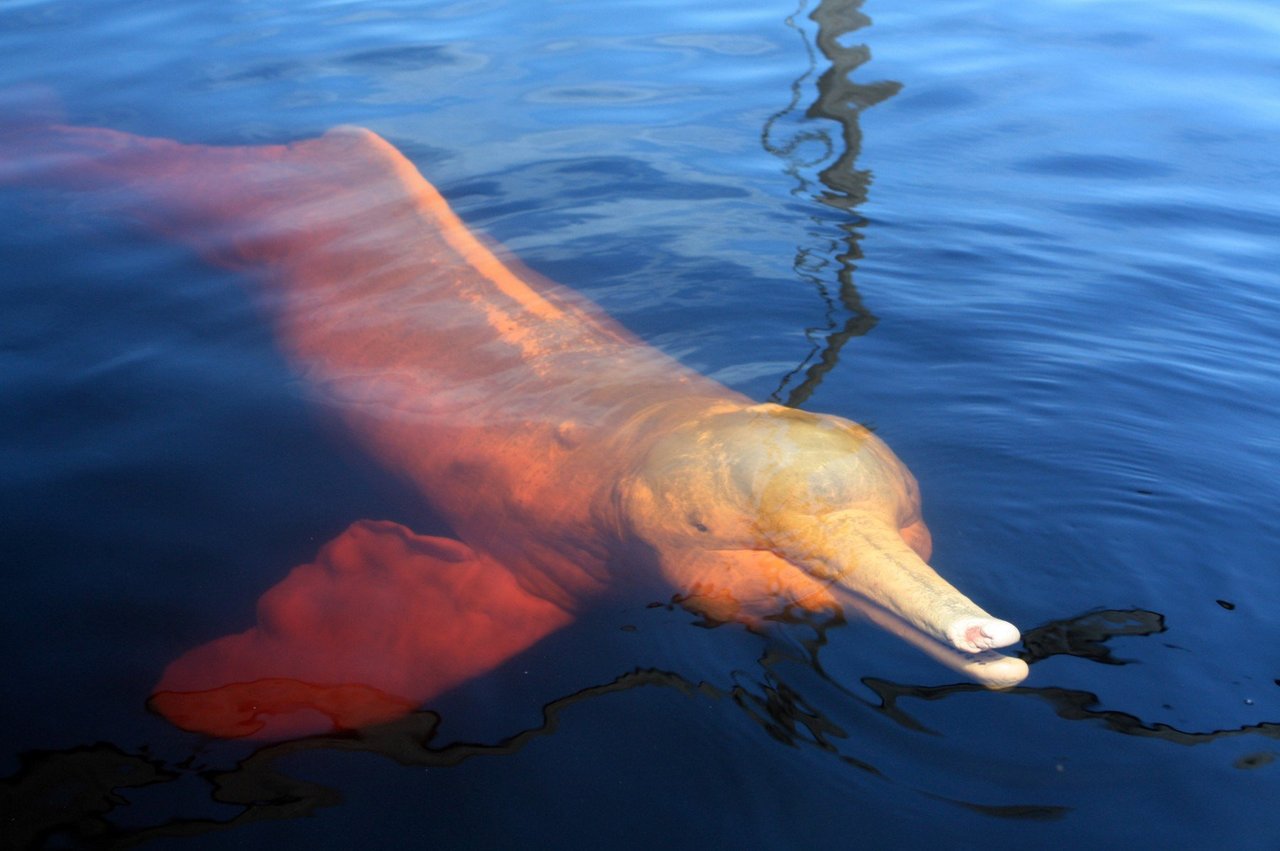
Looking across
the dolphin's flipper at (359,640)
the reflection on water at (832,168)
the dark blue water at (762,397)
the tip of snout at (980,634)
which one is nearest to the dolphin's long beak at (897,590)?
the tip of snout at (980,634)

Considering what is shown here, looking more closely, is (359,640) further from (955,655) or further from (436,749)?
(955,655)

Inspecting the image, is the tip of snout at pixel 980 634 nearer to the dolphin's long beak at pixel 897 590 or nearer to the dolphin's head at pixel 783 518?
the dolphin's long beak at pixel 897 590

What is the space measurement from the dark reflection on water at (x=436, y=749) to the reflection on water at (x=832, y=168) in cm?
163

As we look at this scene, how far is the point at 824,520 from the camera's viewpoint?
3.73 m

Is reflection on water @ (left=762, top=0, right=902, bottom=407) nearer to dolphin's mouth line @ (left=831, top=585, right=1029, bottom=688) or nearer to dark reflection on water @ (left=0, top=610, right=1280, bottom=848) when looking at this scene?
dolphin's mouth line @ (left=831, top=585, right=1029, bottom=688)

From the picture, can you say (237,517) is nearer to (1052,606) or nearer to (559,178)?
(1052,606)

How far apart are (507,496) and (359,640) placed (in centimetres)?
92

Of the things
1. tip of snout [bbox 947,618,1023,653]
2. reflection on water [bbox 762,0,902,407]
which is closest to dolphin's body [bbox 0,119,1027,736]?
tip of snout [bbox 947,618,1023,653]

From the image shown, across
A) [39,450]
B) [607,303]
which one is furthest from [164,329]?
[607,303]

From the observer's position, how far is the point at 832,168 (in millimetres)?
7047

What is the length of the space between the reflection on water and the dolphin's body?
769mm

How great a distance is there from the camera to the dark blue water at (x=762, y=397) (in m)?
2.86

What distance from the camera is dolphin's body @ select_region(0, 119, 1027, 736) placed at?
10.8 feet

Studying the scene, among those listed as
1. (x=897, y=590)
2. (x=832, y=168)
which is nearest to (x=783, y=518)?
(x=897, y=590)
